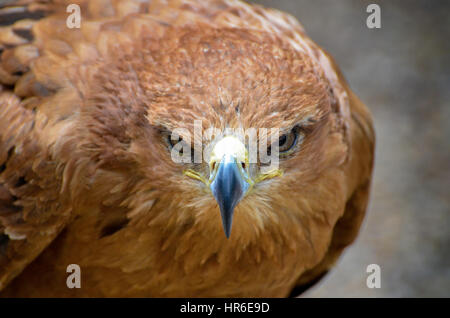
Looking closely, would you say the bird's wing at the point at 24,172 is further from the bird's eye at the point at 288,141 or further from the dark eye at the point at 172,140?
the bird's eye at the point at 288,141

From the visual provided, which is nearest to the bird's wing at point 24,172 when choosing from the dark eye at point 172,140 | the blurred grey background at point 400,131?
the dark eye at point 172,140

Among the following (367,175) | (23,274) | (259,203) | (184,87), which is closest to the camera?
(184,87)

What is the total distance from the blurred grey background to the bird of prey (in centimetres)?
233

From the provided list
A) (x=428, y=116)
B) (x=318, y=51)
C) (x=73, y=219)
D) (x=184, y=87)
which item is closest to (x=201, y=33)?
(x=184, y=87)

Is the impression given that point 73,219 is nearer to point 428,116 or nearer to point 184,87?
point 184,87

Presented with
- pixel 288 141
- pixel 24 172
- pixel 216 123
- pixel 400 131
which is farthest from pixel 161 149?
pixel 400 131

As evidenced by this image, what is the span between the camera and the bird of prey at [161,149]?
7.29 ft

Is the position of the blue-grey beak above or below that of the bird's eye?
below

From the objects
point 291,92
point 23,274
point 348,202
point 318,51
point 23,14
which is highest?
point 23,14

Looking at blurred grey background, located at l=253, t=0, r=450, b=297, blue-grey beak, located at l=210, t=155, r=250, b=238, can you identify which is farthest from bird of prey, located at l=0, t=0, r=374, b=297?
blurred grey background, located at l=253, t=0, r=450, b=297

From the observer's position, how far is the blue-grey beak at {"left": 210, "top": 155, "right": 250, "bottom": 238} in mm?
2068

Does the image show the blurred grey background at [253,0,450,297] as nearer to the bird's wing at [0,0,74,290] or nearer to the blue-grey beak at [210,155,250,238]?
the bird's wing at [0,0,74,290]

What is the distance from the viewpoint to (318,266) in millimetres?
3467

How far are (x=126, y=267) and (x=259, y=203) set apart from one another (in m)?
0.68
